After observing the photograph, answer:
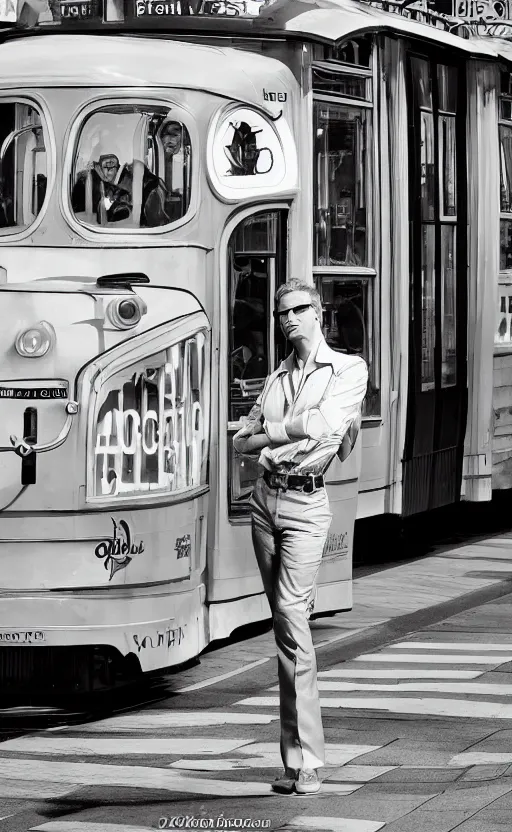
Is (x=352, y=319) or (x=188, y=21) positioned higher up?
(x=188, y=21)

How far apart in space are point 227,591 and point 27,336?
2.01m

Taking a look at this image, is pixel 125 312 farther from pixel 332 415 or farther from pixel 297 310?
pixel 332 415

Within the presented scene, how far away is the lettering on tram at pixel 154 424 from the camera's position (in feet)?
28.3

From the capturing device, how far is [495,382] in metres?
14.8

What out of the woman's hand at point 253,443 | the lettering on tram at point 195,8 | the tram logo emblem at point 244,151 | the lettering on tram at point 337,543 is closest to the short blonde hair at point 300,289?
the woman's hand at point 253,443

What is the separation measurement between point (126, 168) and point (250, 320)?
3.87ft

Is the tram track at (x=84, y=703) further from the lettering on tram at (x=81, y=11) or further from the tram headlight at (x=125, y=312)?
the lettering on tram at (x=81, y=11)

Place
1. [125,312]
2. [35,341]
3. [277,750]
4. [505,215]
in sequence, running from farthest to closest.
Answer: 1. [505,215]
2. [125,312]
3. [35,341]
4. [277,750]

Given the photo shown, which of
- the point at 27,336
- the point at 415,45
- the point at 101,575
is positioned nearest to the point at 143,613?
the point at 101,575

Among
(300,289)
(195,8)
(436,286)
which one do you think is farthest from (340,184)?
(300,289)

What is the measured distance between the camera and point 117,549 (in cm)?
872

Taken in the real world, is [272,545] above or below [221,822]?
above

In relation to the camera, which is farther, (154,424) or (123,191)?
(123,191)

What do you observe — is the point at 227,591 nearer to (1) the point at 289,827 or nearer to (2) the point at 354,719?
(2) the point at 354,719
